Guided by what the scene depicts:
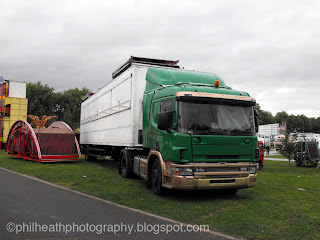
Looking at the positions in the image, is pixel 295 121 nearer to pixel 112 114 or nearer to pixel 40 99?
pixel 40 99

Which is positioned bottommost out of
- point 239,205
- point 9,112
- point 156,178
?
point 239,205

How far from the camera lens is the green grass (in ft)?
18.7

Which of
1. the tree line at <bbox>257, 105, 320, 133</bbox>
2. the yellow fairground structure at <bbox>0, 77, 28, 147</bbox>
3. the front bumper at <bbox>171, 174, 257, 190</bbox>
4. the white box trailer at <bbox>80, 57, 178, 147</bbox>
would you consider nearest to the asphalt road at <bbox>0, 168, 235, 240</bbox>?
the front bumper at <bbox>171, 174, 257, 190</bbox>

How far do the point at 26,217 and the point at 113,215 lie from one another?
167 centimetres

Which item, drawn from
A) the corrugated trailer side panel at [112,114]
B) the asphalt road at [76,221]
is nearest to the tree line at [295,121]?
the corrugated trailer side panel at [112,114]

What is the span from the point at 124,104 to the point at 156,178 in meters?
3.89

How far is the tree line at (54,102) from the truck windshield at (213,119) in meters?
61.1

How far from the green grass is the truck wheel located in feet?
0.66

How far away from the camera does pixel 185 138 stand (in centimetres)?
746

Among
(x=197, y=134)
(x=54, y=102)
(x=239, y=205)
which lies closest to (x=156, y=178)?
(x=197, y=134)

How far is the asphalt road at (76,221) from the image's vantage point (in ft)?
16.8

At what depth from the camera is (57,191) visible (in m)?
9.05

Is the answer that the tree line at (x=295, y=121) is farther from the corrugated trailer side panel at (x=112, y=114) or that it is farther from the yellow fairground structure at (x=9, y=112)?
the corrugated trailer side panel at (x=112, y=114)

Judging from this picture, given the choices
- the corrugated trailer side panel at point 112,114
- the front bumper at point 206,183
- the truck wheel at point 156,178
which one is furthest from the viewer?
the corrugated trailer side panel at point 112,114
